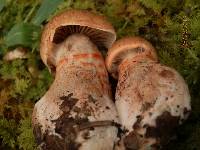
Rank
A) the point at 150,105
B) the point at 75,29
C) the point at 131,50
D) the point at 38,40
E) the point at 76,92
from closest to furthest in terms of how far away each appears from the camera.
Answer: the point at 150,105, the point at 76,92, the point at 131,50, the point at 75,29, the point at 38,40

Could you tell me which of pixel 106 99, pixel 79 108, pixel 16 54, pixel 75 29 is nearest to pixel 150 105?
pixel 106 99

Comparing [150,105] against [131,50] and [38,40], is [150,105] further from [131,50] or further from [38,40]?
[38,40]

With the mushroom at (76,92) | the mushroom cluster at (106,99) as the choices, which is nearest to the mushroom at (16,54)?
the mushroom at (76,92)

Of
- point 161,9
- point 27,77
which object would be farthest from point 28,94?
point 161,9

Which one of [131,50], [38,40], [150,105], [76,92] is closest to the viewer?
[150,105]


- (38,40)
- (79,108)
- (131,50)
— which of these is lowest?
(79,108)

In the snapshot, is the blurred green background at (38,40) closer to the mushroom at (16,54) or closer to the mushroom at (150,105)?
the mushroom at (16,54)

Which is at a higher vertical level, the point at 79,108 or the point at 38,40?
the point at 38,40
